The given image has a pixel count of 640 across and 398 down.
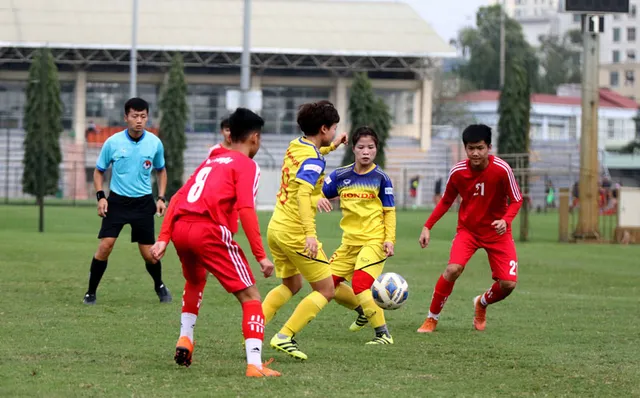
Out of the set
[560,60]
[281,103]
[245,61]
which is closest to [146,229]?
[245,61]

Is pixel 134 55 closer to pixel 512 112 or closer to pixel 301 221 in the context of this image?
pixel 512 112

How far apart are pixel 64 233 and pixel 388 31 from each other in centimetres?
4069

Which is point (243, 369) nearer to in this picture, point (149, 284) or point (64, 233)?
point (149, 284)

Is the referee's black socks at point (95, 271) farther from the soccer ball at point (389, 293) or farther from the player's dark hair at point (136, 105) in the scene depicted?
the soccer ball at point (389, 293)

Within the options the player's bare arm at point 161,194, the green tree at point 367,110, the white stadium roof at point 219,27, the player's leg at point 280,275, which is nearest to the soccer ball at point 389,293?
the player's leg at point 280,275

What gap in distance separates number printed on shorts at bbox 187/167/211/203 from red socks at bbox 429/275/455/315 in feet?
11.4

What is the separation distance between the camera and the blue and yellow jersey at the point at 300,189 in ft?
26.7

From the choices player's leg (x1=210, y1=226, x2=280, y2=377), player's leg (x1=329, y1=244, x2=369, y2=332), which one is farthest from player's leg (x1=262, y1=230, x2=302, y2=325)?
player's leg (x1=210, y1=226, x2=280, y2=377)

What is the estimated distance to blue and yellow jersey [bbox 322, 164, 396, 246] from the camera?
Result: 31.3 ft

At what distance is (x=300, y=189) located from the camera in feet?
26.7

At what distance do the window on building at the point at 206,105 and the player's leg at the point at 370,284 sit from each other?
186 ft

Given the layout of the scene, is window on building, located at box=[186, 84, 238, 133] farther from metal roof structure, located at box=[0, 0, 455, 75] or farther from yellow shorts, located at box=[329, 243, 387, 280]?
yellow shorts, located at box=[329, 243, 387, 280]

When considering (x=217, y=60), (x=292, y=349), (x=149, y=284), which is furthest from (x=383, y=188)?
(x=217, y=60)

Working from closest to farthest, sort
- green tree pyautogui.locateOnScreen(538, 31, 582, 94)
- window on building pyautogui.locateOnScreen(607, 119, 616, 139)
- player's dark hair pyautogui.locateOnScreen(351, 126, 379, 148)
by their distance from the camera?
player's dark hair pyautogui.locateOnScreen(351, 126, 379, 148), window on building pyautogui.locateOnScreen(607, 119, 616, 139), green tree pyautogui.locateOnScreen(538, 31, 582, 94)
